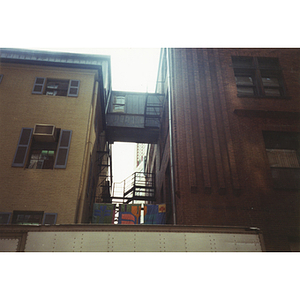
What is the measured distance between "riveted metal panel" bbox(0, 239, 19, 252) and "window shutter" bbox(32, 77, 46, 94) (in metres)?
9.06

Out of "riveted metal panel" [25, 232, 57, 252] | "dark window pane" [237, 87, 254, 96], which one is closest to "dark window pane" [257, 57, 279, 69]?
"dark window pane" [237, 87, 254, 96]

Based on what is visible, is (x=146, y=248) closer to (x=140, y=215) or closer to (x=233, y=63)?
(x=140, y=215)

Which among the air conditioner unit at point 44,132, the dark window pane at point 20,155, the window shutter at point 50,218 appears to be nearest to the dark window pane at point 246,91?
the air conditioner unit at point 44,132

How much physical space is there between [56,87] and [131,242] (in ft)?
35.0

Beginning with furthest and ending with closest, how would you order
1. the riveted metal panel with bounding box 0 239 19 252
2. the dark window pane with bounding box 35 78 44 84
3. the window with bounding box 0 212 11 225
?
the dark window pane with bounding box 35 78 44 84, the window with bounding box 0 212 11 225, the riveted metal panel with bounding box 0 239 19 252

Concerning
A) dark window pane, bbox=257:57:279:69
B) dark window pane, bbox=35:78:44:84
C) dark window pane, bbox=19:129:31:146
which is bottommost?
dark window pane, bbox=19:129:31:146

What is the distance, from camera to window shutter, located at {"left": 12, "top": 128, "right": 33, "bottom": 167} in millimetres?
12227

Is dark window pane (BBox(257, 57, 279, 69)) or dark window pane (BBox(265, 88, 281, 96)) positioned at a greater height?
dark window pane (BBox(257, 57, 279, 69))

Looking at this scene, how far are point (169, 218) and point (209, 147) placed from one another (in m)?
4.30

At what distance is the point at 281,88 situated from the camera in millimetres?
14828

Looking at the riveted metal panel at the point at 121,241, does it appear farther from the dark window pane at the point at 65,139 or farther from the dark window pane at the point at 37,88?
the dark window pane at the point at 37,88

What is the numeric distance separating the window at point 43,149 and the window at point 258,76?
9.81 m

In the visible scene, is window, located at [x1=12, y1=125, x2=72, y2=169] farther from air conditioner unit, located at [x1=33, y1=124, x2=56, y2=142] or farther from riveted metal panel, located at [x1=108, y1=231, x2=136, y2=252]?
riveted metal panel, located at [x1=108, y1=231, x2=136, y2=252]

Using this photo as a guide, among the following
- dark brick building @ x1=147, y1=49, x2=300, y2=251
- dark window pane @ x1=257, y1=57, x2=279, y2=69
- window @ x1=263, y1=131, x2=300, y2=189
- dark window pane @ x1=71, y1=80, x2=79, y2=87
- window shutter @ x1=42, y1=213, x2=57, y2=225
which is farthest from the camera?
dark window pane @ x1=257, y1=57, x2=279, y2=69
